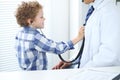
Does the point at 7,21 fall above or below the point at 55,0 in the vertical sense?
below

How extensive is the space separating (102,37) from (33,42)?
51 centimetres

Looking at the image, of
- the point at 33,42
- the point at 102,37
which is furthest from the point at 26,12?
the point at 102,37

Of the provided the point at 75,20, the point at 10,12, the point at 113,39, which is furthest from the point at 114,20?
the point at 10,12

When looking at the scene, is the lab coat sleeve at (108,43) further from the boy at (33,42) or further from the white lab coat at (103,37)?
the boy at (33,42)

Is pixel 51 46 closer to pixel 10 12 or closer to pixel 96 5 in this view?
pixel 96 5

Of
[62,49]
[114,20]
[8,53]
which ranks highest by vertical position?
[114,20]

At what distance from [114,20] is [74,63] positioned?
51cm

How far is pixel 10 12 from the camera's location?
2.37 meters

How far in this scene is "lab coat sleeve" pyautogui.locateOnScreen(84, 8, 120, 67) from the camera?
4.56ft

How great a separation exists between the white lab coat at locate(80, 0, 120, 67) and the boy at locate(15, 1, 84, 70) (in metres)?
0.20

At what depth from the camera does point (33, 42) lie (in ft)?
5.65

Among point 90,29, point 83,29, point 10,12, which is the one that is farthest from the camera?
point 10,12

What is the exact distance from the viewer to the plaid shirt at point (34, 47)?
5.66ft

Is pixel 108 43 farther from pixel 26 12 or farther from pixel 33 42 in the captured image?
Answer: pixel 26 12
